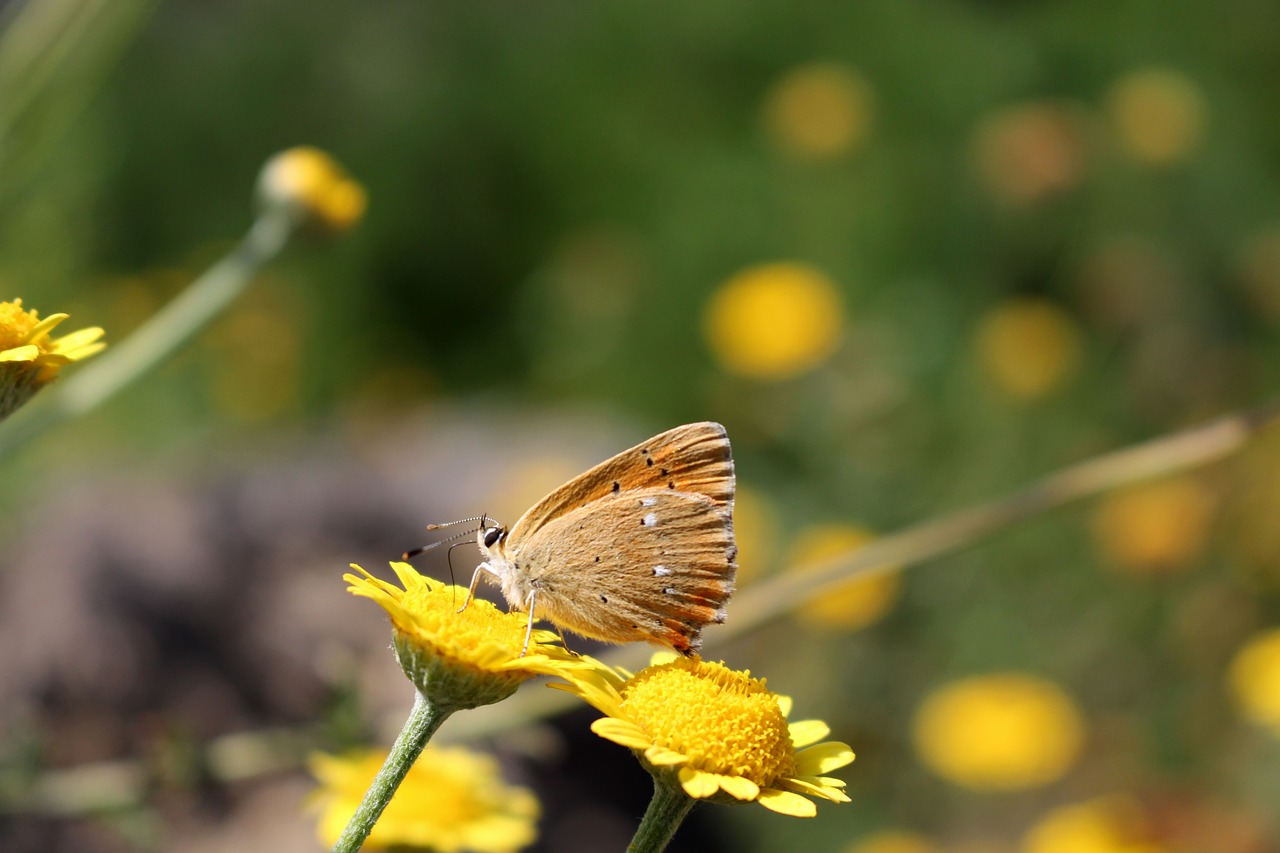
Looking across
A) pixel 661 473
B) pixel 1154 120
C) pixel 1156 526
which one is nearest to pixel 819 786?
pixel 661 473

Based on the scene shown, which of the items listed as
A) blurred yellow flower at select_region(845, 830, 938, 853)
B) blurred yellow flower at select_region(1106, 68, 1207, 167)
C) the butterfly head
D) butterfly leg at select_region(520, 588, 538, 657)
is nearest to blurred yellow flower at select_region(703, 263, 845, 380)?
blurred yellow flower at select_region(1106, 68, 1207, 167)

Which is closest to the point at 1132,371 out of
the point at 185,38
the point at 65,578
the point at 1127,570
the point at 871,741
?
the point at 1127,570

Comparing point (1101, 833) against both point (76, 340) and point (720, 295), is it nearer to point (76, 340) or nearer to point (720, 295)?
point (76, 340)

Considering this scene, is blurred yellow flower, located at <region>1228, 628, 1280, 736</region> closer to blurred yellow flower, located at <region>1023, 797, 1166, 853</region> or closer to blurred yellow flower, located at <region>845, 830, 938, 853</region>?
blurred yellow flower, located at <region>1023, 797, 1166, 853</region>

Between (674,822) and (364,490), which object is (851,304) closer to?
(364,490)

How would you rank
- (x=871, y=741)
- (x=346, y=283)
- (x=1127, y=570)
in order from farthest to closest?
(x=346, y=283), (x=1127, y=570), (x=871, y=741)
